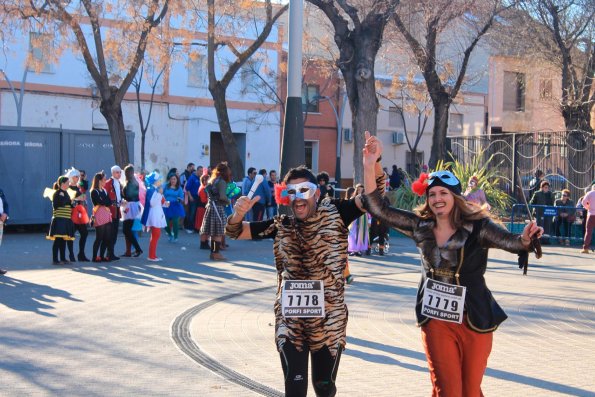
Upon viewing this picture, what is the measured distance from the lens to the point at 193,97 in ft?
140

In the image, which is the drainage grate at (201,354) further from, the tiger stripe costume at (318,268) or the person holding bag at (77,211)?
the person holding bag at (77,211)

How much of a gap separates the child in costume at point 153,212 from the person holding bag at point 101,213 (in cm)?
73

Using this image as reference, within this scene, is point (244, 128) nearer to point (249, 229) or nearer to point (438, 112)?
point (438, 112)

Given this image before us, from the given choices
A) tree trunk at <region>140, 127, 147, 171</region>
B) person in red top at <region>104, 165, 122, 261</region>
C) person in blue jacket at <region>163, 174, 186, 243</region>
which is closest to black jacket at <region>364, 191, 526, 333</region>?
person in red top at <region>104, 165, 122, 261</region>

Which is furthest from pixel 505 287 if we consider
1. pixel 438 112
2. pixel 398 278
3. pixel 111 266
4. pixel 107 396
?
pixel 438 112

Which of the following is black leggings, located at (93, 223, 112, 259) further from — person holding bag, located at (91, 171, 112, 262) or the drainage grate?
the drainage grate

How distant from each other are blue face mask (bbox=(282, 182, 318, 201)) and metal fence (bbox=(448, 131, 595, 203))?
1845cm

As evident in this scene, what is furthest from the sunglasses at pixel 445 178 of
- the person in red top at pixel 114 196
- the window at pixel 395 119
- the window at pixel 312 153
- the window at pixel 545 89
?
the window at pixel 395 119

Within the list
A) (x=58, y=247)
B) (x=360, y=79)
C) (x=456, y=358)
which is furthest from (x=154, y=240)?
(x=456, y=358)

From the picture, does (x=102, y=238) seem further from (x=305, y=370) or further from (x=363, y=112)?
(x=305, y=370)

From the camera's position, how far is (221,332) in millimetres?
9867

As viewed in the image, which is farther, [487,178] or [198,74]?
[198,74]

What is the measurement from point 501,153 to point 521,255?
2160 centimetres

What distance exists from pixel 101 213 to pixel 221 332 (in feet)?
23.0
